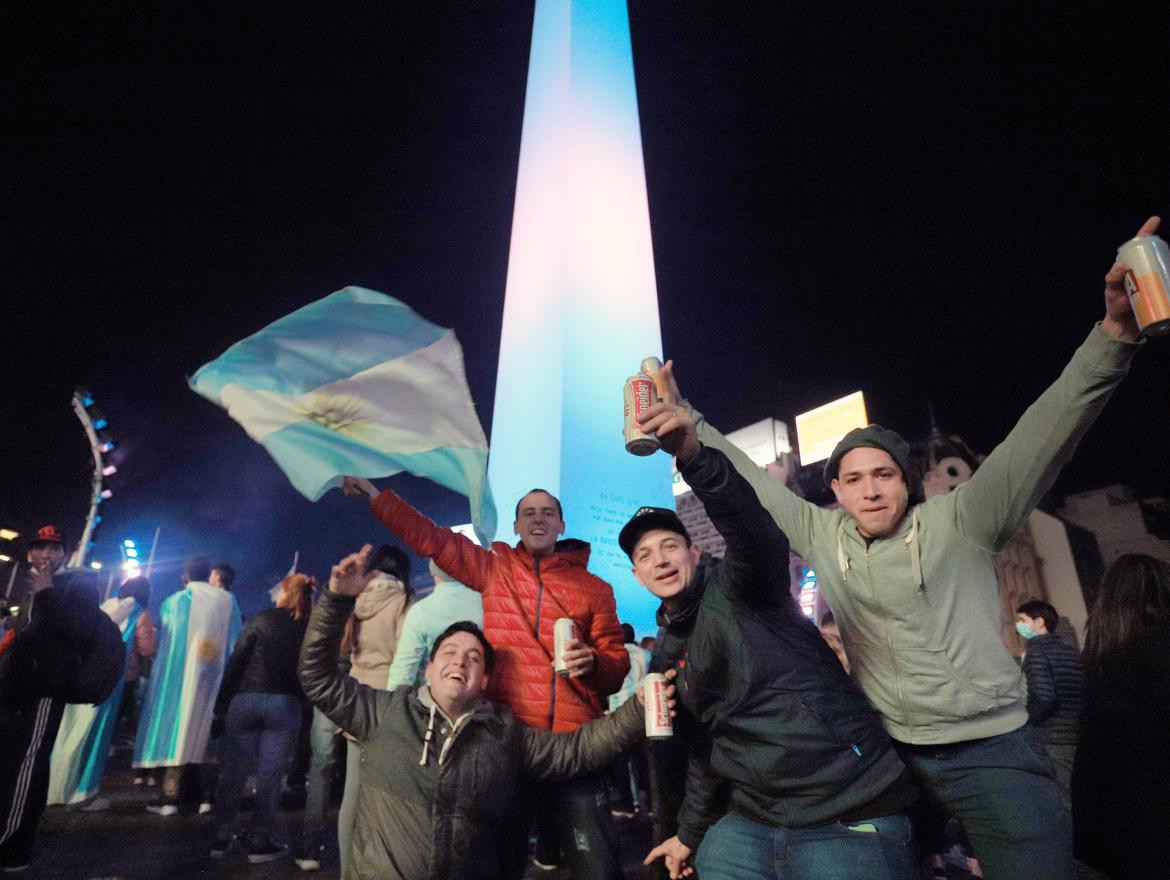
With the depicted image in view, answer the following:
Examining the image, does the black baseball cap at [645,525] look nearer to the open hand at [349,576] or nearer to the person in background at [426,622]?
the open hand at [349,576]

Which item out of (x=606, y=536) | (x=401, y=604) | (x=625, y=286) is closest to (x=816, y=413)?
(x=625, y=286)

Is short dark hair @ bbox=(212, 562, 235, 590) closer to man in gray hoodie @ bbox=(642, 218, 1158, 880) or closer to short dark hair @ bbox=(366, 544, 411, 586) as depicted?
short dark hair @ bbox=(366, 544, 411, 586)

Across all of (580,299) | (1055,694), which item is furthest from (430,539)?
(580,299)

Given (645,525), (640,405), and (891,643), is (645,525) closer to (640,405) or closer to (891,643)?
(640,405)

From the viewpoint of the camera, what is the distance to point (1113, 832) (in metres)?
2.35

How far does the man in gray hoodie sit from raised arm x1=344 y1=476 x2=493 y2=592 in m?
1.69

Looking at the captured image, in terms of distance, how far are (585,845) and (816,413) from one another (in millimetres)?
32674

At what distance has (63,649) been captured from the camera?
13.8 ft

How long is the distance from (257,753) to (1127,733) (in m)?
4.89

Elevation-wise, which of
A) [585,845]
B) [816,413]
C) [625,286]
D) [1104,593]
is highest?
[816,413]

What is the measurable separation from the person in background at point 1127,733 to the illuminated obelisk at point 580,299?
493 cm

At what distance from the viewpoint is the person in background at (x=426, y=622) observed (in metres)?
4.08

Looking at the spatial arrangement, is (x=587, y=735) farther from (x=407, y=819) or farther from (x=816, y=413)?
(x=816, y=413)

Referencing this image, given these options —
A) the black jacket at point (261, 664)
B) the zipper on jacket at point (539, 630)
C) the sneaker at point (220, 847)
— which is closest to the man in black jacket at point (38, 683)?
the black jacket at point (261, 664)
